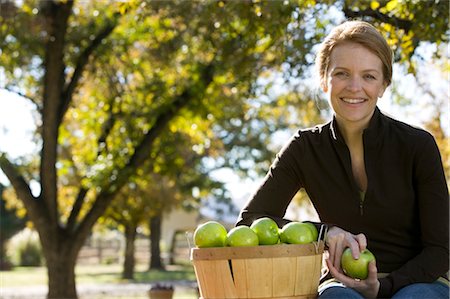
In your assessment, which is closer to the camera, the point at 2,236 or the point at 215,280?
the point at 215,280

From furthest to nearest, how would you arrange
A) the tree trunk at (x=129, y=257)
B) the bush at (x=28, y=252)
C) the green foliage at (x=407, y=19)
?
1. the bush at (x=28, y=252)
2. the tree trunk at (x=129, y=257)
3. the green foliage at (x=407, y=19)

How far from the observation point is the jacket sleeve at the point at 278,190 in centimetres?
296

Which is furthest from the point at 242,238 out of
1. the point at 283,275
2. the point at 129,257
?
the point at 129,257

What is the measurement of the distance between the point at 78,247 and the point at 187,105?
2918mm

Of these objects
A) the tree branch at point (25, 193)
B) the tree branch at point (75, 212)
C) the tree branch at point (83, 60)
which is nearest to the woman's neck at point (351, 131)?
the tree branch at point (25, 193)

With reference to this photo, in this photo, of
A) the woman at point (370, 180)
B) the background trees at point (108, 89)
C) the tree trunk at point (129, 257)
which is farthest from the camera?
the tree trunk at point (129, 257)

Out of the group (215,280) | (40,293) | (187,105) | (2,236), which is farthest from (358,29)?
(2,236)

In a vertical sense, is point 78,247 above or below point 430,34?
below

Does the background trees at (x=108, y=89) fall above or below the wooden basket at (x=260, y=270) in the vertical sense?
above

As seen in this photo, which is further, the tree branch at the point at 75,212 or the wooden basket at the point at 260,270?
the tree branch at the point at 75,212

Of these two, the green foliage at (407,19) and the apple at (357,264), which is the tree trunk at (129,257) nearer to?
the green foliage at (407,19)

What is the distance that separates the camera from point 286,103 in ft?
47.4

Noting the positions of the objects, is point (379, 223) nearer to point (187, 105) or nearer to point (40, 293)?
point (187, 105)

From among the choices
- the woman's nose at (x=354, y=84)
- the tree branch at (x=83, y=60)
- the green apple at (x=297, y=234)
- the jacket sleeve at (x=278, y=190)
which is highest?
the tree branch at (x=83, y=60)
